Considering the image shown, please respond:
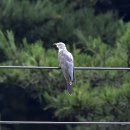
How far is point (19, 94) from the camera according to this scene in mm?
11672

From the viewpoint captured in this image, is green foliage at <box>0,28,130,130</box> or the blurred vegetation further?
the blurred vegetation

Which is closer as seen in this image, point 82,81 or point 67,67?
point 67,67

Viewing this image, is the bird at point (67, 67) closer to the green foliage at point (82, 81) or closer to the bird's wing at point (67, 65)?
the bird's wing at point (67, 65)

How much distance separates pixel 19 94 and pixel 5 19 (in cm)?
107

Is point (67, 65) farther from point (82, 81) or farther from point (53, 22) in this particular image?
point (53, 22)

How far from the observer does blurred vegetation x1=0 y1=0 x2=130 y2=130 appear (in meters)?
9.34

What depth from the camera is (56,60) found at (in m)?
9.68

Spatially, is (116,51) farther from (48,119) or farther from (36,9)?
(48,119)

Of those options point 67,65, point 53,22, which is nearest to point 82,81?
point 53,22

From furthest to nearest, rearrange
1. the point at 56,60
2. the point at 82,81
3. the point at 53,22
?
Answer: 1. the point at 53,22
2. the point at 56,60
3. the point at 82,81

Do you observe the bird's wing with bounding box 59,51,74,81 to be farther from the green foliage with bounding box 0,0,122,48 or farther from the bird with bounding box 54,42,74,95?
the green foliage with bounding box 0,0,122,48

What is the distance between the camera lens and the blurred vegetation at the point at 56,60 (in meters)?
9.34

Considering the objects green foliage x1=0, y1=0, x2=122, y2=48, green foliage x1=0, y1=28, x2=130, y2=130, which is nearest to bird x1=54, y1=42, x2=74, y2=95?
green foliage x1=0, y1=28, x2=130, y2=130

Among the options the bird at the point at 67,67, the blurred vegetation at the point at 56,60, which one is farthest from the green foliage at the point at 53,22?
the bird at the point at 67,67
